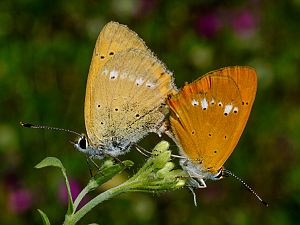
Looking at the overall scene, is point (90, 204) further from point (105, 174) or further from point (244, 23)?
point (244, 23)

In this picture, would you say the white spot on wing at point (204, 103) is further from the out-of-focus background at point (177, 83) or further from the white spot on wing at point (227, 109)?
the out-of-focus background at point (177, 83)

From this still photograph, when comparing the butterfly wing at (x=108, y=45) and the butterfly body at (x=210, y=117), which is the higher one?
the butterfly wing at (x=108, y=45)

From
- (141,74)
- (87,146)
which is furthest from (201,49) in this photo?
(87,146)

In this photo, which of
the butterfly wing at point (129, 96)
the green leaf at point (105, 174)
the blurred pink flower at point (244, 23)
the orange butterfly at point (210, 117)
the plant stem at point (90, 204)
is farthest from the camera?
the blurred pink flower at point (244, 23)

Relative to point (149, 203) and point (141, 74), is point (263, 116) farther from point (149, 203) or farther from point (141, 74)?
point (141, 74)

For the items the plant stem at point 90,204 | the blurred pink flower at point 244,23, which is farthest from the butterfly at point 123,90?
the blurred pink flower at point 244,23

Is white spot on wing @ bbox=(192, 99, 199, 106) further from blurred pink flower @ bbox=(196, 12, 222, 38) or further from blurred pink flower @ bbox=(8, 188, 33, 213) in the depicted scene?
blurred pink flower @ bbox=(196, 12, 222, 38)
